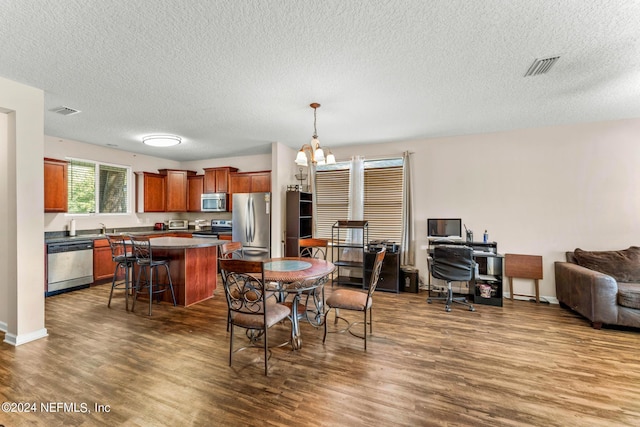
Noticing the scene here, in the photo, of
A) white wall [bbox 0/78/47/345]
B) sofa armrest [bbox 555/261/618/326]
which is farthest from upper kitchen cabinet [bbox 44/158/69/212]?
sofa armrest [bbox 555/261/618/326]

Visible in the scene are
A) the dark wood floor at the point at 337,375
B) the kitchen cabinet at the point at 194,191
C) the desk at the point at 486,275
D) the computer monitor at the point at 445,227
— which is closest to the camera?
the dark wood floor at the point at 337,375

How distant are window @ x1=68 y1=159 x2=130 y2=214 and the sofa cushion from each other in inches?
331

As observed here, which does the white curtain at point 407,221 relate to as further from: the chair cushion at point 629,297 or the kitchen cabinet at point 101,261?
the kitchen cabinet at point 101,261

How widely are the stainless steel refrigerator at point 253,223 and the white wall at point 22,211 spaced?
3006 mm

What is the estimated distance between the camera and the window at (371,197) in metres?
5.19

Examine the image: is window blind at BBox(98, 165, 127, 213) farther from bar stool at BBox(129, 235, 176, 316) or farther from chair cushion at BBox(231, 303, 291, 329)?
chair cushion at BBox(231, 303, 291, 329)

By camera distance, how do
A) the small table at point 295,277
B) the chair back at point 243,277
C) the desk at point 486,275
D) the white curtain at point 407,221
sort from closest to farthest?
the chair back at point 243,277, the small table at point 295,277, the desk at point 486,275, the white curtain at point 407,221

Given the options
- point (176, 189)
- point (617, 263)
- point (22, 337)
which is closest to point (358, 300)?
point (22, 337)

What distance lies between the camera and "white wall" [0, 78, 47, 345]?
2727mm

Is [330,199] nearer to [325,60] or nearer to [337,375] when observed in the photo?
[325,60]

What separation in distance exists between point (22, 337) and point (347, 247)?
14.6ft

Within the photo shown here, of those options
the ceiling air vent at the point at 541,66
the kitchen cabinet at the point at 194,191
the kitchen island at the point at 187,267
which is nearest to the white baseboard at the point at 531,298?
the ceiling air vent at the point at 541,66

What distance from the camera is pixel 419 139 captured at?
502 centimetres

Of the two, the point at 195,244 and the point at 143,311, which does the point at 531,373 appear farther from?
the point at 143,311
